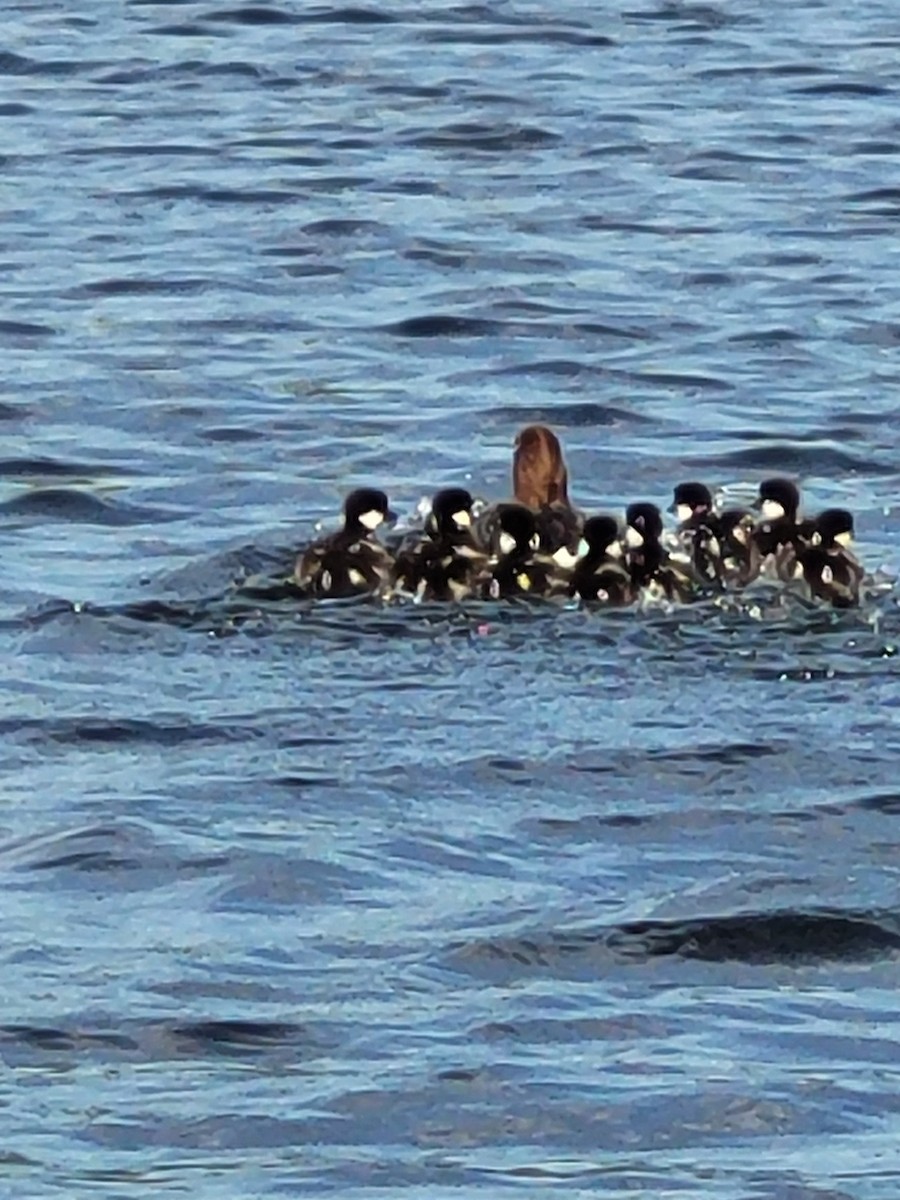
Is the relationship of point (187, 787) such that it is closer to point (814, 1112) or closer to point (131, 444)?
point (814, 1112)

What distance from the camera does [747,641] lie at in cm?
1114

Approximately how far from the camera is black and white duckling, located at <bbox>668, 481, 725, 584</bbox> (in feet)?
38.2

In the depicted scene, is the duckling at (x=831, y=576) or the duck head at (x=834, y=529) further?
the duck head at (x=834, y=529)

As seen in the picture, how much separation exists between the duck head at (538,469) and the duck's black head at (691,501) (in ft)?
1.19

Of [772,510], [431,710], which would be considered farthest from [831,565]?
[431,710]

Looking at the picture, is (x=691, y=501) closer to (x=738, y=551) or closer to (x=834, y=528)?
(x=738, y=551)

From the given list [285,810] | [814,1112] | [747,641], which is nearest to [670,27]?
[747,641]

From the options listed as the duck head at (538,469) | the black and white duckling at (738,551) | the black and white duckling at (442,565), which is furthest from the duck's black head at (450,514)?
the black and white duckling at (738,551)

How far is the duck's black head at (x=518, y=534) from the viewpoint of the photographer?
1156 cm

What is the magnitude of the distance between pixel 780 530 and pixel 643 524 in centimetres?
44

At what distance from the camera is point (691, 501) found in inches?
478

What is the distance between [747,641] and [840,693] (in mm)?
503

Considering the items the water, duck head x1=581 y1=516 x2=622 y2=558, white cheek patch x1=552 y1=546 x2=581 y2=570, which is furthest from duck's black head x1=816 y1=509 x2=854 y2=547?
white cheek patch x1=552 y1=546 x2=581 y2=570

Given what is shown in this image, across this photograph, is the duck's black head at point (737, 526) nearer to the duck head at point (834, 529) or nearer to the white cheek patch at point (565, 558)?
the duck head at point (834, 529)
